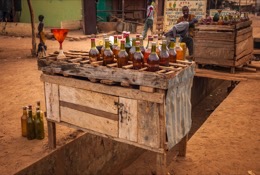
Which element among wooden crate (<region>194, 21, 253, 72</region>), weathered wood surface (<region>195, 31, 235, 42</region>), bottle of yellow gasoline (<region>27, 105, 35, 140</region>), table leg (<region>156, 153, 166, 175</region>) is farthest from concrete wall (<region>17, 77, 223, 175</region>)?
weathered wood surface (<region>195, 31, 235, 42</region>)

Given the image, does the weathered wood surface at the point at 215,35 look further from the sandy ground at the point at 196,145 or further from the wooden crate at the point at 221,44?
the sandy ground at the point at 196,145

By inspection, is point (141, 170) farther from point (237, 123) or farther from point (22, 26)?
point (22, 26)

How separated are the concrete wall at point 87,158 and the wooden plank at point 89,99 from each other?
2.87ft

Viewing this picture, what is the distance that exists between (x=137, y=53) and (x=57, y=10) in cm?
1577

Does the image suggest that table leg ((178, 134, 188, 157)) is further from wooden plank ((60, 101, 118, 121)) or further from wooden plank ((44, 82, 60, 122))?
wooden plank ((44, 82, 60, 122))

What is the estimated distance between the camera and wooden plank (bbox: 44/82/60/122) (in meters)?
3.90

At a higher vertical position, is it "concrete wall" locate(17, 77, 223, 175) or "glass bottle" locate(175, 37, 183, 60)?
"glass bottle" locate(175, 37, 183, 60)

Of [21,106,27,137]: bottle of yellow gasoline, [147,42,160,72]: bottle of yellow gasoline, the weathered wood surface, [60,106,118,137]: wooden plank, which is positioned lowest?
[21,106,27,137]: bottle of yellow gasoline

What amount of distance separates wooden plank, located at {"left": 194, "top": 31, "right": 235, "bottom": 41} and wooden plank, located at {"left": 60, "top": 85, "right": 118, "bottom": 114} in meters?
4.76

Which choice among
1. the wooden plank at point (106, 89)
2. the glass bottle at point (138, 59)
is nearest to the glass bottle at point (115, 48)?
the glass bottle at point (138, 59)

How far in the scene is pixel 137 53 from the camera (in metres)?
3.42

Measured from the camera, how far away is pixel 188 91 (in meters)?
3.77

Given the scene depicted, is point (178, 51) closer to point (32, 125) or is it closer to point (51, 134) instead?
point (51, 134)

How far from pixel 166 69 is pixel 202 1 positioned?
864 cm
